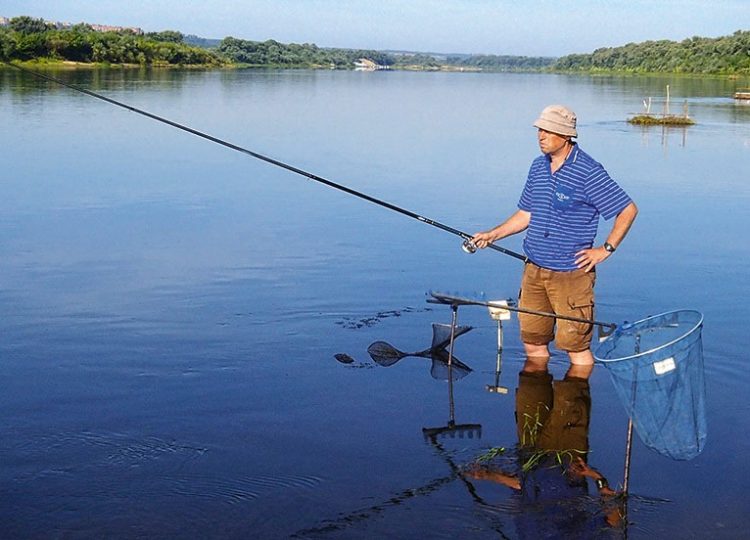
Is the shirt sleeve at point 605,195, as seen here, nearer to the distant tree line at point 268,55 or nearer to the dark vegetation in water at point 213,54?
the dark vegetation in water at point 213,54

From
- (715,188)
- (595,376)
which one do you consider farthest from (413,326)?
(715,188)

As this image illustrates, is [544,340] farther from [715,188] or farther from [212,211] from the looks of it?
[715,188]

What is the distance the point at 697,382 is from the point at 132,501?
3016 mm

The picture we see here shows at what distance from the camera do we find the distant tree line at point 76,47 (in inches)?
3369

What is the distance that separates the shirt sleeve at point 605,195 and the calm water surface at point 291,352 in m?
1.43

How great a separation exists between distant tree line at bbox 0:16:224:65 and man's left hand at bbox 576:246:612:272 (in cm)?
7657

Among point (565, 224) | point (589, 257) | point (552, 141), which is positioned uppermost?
point (552, 141)

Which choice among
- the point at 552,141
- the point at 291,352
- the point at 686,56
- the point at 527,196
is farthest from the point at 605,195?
the point at 686,56

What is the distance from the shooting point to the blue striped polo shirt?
637 cm

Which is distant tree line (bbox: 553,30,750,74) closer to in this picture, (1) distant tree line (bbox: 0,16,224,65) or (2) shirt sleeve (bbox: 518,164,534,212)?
(1) distant tree line (bbox: 0,16,224,65)

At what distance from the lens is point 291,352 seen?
848 cm

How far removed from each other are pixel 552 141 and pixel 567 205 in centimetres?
42

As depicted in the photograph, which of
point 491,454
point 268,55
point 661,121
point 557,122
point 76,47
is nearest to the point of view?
point 491,454

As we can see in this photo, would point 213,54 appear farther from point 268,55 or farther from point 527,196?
point 527,196
